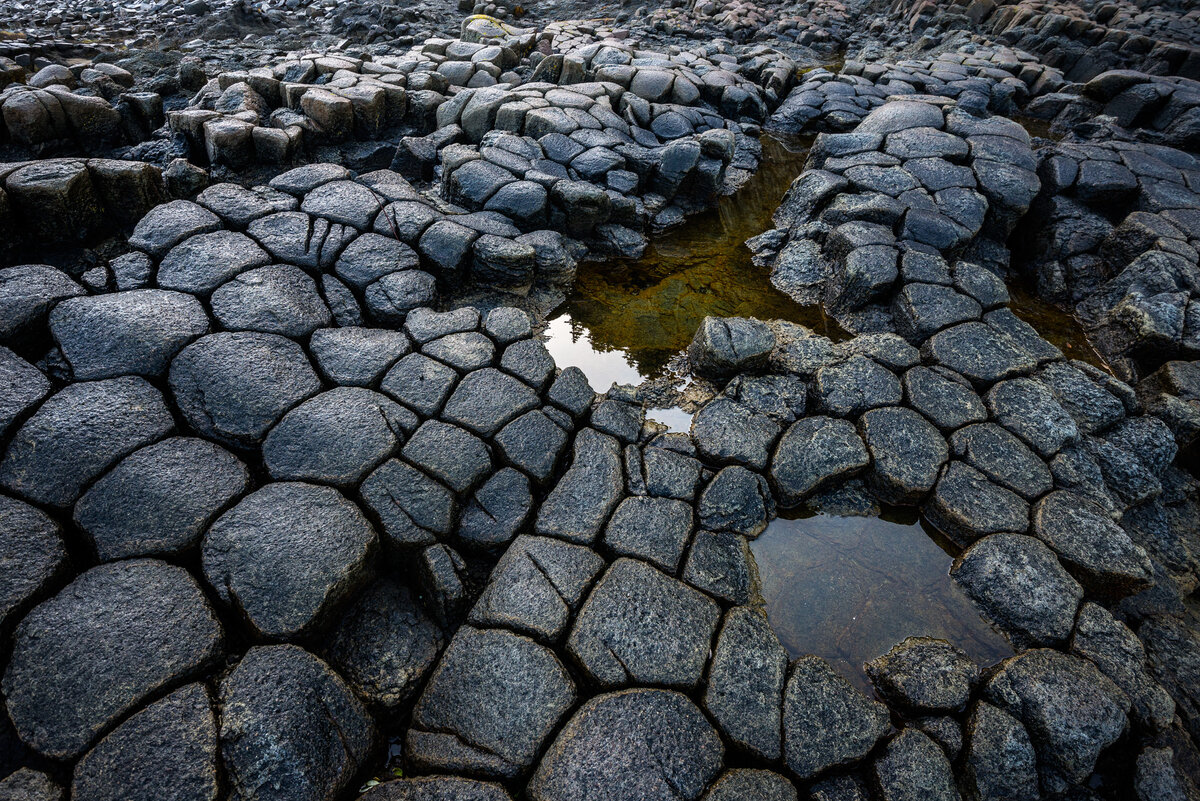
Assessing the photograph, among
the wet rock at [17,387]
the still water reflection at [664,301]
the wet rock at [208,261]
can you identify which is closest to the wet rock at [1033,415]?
the still water reflection at [664,301]

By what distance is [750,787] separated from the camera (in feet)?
5.40

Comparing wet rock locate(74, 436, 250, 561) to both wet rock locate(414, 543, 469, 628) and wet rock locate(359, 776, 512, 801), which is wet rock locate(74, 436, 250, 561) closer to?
wet rock locate(414, 543, 469, 628)

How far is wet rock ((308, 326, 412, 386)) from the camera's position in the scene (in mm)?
2529

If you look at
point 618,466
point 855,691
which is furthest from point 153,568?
point 855,691

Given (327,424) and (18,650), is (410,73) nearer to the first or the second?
(327,424)

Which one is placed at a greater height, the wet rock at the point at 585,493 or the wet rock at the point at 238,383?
the wet rock at the point at 238,383

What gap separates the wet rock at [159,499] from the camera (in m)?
1.90

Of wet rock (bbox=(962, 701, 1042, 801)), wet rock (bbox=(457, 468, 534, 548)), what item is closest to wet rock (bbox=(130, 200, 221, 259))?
wet rock (bbox=(457, 468, 534, 548))

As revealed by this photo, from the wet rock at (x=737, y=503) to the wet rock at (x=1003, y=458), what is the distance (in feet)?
3.13

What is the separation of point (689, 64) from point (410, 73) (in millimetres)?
Result: 3250

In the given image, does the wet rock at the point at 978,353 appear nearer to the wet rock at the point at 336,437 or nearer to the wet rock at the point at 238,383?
the wet rock at the point at 336,437

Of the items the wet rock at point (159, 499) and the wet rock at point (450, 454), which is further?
the wet rock at point (450, 454)

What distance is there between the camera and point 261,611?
5.98 feet

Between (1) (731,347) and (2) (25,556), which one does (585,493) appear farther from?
(2) (25,556)
